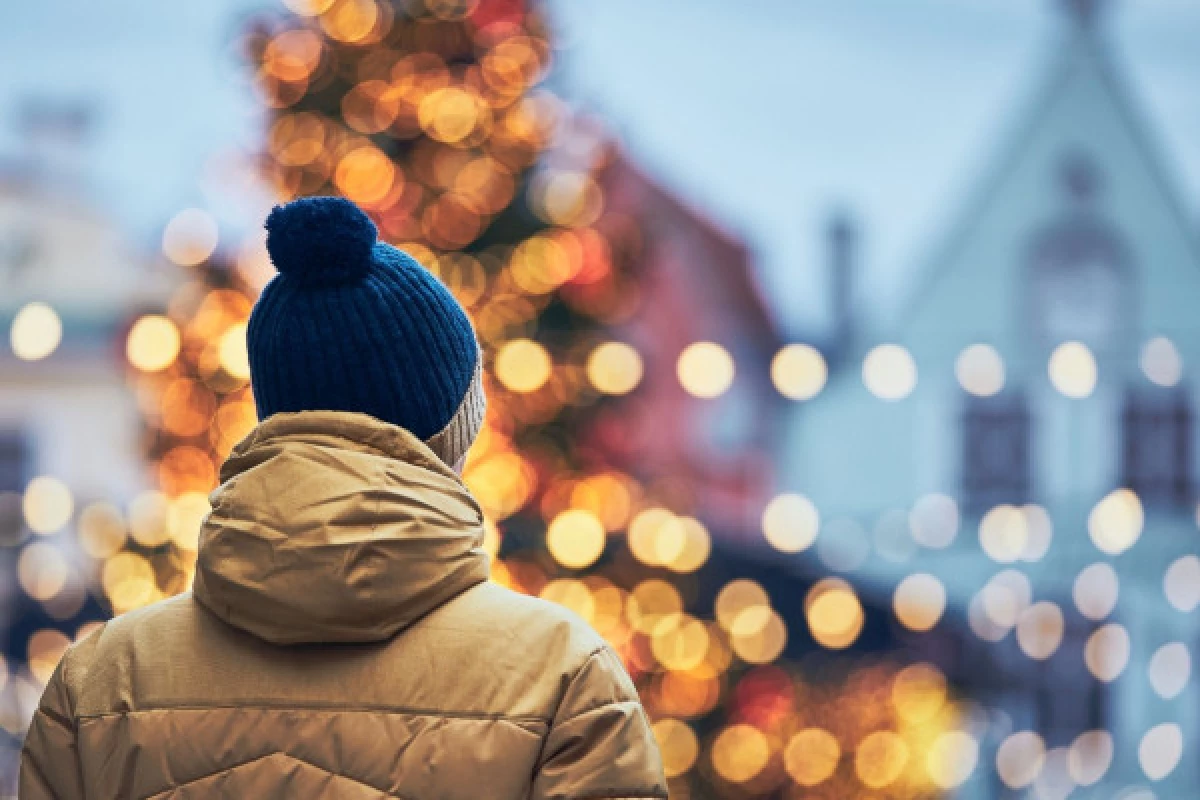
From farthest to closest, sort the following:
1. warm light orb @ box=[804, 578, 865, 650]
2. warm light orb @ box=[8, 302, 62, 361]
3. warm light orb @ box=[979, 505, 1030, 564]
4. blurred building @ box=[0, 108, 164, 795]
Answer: blurred building @ box=[0, 108, 164, 795] < warm light orb @ box=[979, 505, 1030, 564] < warm light orb @ box=[804, 578, 865, 650] < warm light orb @ box=[8, 302, 62, 361]

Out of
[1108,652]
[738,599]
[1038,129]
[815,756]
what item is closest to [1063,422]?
[1108,652]

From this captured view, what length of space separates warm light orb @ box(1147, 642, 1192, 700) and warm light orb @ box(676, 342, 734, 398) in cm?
547

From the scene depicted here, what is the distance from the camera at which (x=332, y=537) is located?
1.10 m

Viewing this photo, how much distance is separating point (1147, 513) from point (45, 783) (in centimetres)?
1050

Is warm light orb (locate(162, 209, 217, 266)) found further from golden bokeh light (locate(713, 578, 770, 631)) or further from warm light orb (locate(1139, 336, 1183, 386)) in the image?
warm light orb (locate(1139, 336, 1183, 386))

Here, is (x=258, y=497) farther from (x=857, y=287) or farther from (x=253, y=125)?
(x=857, y=287)

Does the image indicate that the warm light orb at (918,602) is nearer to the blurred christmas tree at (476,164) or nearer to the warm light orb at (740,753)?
the warm light orb at (740,753)

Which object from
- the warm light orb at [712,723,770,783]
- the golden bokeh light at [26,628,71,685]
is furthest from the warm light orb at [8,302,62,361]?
the warm light orb at [712,723,770,783]

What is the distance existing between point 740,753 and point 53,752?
14.7ft

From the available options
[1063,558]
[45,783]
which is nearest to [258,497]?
[45,783]

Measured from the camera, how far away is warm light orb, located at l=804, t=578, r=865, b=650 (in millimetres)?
8297

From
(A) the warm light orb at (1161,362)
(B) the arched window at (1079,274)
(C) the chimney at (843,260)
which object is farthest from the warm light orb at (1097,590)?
(C) the chimney at (843,260)

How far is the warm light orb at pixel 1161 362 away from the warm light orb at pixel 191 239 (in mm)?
7074

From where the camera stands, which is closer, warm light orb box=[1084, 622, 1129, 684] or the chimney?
warm light orb box=[1084, 622, 1129, 684]
